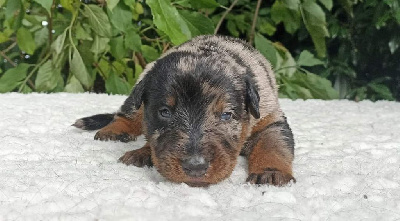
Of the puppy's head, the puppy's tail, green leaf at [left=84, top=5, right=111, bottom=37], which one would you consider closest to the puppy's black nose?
the puppy's head

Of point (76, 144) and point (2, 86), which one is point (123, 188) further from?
point (2, 86)

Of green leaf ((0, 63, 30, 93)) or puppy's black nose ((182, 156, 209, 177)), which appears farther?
green leaf ((0, 63, 30, 93))

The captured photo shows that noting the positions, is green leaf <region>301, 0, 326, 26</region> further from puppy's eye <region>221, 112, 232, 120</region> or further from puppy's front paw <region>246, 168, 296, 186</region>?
puppy's front paw <region>246, 168, 296, 186</region>

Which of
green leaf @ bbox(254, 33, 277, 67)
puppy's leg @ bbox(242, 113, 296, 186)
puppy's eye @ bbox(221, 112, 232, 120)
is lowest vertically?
green leaf @ bbox(254, 33, 277, 67)

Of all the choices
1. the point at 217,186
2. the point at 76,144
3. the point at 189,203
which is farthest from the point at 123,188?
the point at 76,144

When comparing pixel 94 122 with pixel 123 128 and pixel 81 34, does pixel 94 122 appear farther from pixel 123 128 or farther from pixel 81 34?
pixel 81 34

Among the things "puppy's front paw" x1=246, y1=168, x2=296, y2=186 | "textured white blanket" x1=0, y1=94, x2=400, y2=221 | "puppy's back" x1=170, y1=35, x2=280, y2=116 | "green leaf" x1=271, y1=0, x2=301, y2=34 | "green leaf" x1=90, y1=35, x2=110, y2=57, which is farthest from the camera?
"green leaf" x1=271, y1=0, x2=301, y2=34

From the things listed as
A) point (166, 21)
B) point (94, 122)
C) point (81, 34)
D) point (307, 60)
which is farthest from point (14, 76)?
point (307, 60)

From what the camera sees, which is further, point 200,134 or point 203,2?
point 203,2
